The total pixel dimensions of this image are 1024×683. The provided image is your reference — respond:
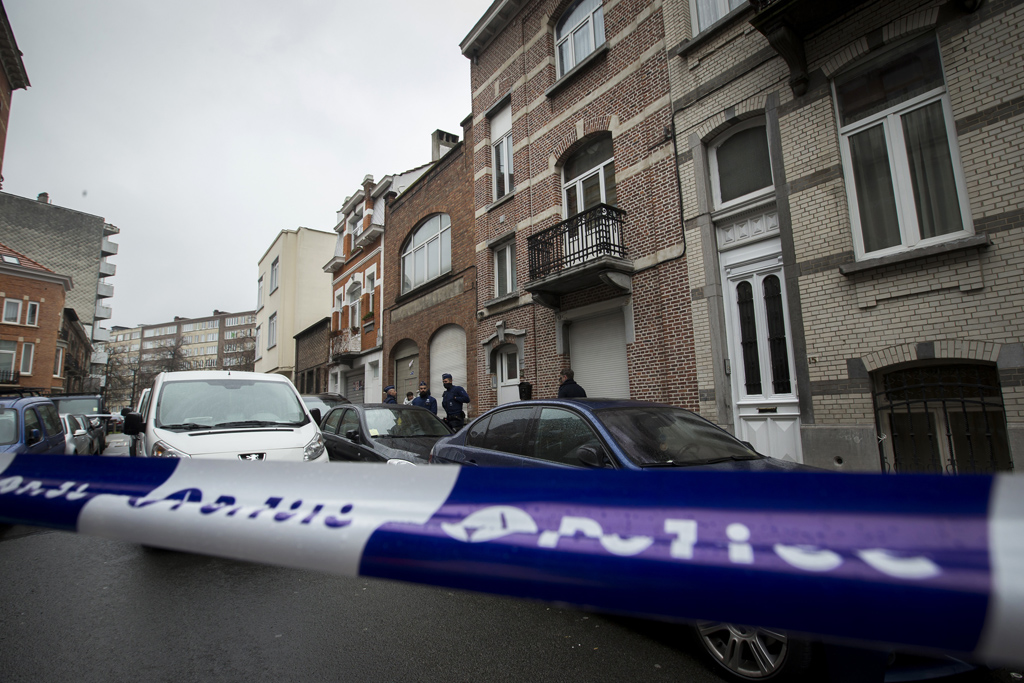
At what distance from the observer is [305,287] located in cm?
3459

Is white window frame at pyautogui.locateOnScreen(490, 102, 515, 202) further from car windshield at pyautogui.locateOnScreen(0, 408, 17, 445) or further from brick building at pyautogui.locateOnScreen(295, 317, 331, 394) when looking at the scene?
brick building at pyautogui.locateOnScreen(295, 317, 331, 394)

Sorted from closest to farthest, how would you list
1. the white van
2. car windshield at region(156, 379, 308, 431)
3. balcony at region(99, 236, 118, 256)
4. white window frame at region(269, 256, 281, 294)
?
the white van → car windshield at region(156, 379, 308, 431) → white window frame at region(269, 256, 281, 294) → balcony at region(99, 236, 118, 256)

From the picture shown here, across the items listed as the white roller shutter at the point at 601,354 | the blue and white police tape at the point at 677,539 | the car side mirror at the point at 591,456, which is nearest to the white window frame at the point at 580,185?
the white roller shutter at the point at 601,354

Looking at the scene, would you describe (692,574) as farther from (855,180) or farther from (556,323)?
(556,323)

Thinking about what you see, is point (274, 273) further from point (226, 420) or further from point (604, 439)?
point (604, 439)

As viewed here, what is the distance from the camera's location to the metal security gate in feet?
19.9

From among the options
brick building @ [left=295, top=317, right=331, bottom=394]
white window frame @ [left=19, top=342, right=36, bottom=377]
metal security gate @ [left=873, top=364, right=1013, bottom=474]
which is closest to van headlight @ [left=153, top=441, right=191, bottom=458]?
metal security gate @ [left=873, top=364, right=1013, bottom=474]

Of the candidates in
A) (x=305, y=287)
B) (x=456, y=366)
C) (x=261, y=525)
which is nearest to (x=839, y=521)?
(x=261, y=525)

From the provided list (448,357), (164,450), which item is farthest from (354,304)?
(164,450)

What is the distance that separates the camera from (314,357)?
2958 centimetres

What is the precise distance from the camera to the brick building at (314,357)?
91.3 ft

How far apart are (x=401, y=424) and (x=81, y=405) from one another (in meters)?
12.5

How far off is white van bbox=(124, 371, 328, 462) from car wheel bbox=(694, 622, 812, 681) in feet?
14.9

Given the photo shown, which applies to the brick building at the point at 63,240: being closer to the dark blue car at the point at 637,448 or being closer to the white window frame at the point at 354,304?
the white window frame at the point at 354,304
